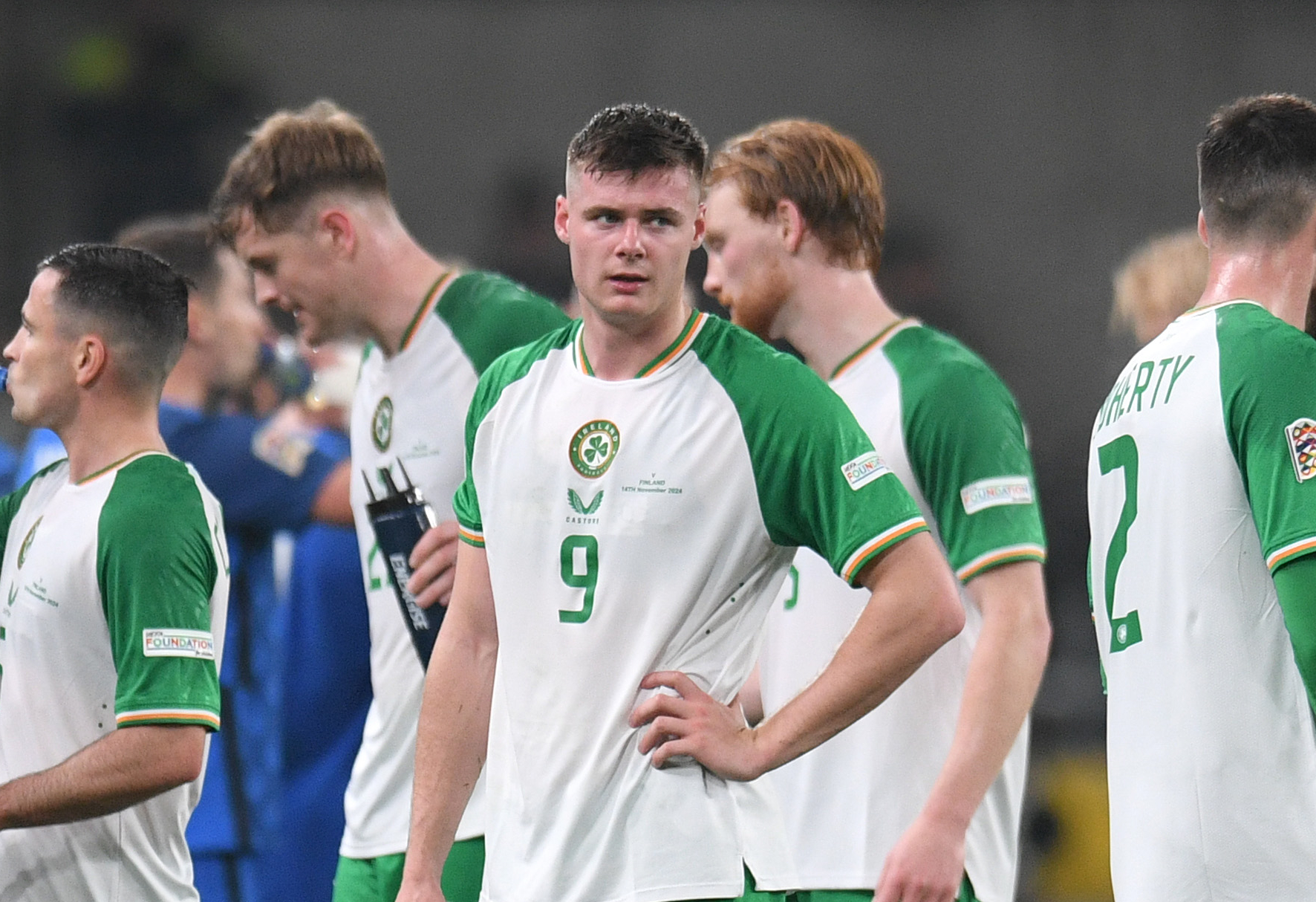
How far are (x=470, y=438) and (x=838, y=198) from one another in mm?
1290

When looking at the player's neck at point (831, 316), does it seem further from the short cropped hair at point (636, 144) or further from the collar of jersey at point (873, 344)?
the short cropped hair at point (636, 144)

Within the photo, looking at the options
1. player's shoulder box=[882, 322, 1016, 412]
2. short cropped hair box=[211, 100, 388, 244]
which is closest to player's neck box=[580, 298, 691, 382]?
player's shoulder box=[882, 322, 1016, 412]

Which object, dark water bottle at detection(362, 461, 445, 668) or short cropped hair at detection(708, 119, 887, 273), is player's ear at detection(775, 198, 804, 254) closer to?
short cropped hair at detection(708, 119, 887, 273)

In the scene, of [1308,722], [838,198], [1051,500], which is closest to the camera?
[1308,722]

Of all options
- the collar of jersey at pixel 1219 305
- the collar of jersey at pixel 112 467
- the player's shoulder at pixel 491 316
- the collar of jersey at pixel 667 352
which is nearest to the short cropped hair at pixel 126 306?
the collar of jersey at pixel 112 467

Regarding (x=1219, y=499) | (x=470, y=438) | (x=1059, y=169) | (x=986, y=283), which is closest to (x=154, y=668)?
(x=470, y=438)

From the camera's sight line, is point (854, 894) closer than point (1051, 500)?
Yes

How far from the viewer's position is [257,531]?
4.45 meters

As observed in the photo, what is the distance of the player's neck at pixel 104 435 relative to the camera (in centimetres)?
332

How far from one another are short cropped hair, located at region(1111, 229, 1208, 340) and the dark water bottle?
249 centimetres

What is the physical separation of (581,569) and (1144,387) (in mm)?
1048

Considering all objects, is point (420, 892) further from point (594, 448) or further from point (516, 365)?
point (516, 365)

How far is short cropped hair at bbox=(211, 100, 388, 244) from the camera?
13.4 feet

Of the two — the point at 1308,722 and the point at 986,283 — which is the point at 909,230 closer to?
the point at 986,283
